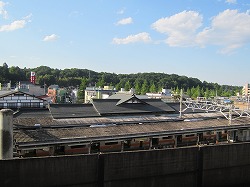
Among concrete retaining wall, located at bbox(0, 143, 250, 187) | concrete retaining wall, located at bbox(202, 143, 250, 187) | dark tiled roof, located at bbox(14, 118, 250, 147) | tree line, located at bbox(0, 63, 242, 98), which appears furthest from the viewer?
tree line, located at bbox(0, 63, 242, 98)

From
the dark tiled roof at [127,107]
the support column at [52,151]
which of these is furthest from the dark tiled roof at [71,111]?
the support column at [52,151]

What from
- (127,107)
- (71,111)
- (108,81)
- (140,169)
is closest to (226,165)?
(140,169)

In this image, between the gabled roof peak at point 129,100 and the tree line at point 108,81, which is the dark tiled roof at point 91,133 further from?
the tree line at point 108,81

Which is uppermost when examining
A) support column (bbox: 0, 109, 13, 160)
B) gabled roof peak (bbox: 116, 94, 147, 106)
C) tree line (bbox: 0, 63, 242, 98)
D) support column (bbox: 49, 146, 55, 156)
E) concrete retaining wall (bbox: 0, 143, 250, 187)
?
tree line (bbox: 0, 63, 242, 98)

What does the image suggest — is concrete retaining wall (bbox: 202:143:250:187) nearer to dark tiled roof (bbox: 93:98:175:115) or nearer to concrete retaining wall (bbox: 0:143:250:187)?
concrete retaining wall (bbox: 0:143:250:187)

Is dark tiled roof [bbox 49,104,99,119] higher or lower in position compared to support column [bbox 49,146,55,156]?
higher

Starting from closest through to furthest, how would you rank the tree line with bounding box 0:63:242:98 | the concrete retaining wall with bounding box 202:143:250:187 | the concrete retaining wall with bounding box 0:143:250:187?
1. the concrete retaining wall with bounding box 0:143:250:187
2. the concrete retaining wall with bounding box 202:143:250:187
3. the tree line with bounding box 0:63:242:98

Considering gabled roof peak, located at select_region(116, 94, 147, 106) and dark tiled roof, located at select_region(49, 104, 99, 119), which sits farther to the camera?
gabled roof peak, located at select_region(116, 94, 147, 106)

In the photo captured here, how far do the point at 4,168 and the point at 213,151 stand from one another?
9376mm

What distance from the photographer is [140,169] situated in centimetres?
1102

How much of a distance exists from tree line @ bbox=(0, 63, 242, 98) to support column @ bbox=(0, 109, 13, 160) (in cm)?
4318

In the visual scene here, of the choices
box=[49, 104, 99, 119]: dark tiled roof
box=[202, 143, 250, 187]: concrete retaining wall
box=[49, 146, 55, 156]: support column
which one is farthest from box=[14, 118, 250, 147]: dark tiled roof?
box=[202, 143, 250, 187]: concrete retaining wall

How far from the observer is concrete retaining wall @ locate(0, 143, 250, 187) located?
948 centimetres

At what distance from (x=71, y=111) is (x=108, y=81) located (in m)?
89.3
